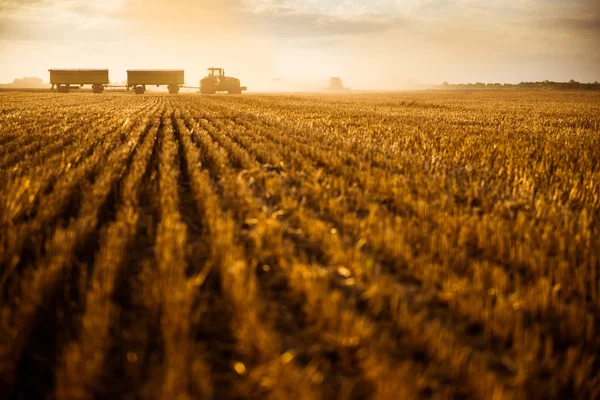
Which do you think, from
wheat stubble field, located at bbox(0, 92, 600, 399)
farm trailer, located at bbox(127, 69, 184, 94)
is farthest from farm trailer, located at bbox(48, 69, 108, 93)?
wheat stubble field, located at bbox(0, 92, 600, 399)

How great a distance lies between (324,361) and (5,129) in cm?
962

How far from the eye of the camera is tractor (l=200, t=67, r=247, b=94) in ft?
160

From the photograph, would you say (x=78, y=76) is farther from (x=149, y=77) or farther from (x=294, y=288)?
(x=294, y=288)

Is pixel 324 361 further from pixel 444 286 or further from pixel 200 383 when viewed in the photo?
pixel 444 286

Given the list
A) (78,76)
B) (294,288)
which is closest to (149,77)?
(78,76)

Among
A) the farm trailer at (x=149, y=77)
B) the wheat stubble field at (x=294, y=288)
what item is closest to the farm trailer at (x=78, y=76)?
the farm trailer at (x=149, y=77)

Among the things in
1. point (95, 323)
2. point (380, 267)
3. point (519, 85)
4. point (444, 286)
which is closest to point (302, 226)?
point (380, 267)

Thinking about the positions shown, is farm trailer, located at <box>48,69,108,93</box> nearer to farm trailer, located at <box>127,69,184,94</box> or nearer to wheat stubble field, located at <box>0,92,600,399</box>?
farm trailer, located at <box>127,69,184,94</box>

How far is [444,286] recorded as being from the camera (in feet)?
7.64

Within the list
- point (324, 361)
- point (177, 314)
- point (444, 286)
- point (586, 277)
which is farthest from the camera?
point (586, 277)

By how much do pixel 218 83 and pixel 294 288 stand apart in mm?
50020

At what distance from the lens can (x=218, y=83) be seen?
4922 centimetres

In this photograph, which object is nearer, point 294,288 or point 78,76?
point 294,288

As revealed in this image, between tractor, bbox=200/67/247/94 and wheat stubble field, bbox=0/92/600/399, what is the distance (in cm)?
4637
